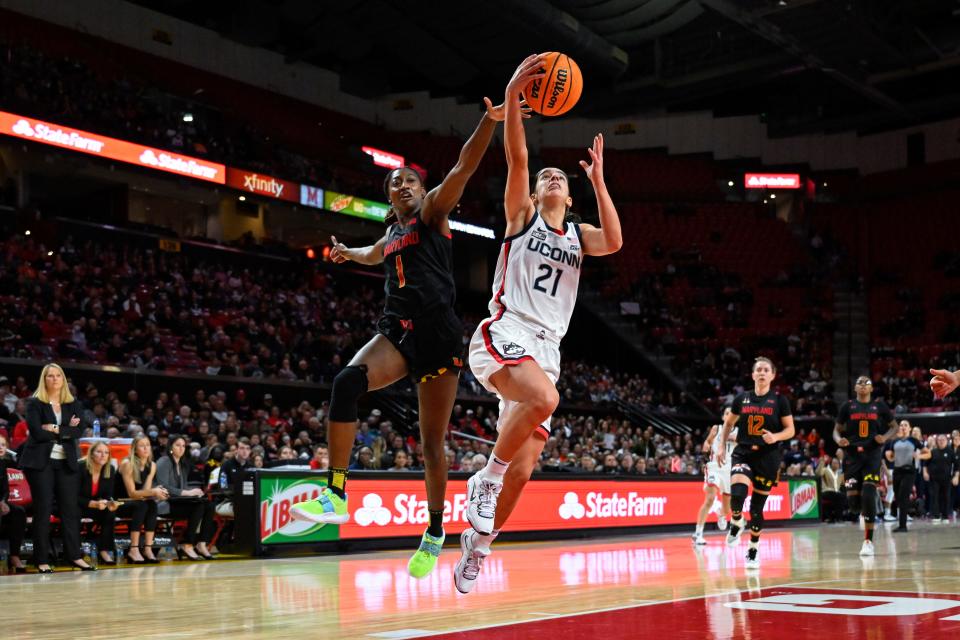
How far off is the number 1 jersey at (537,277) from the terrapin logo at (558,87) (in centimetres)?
74

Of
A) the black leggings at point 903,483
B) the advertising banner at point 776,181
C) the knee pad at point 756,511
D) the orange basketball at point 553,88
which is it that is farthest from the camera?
the advertising banner at point 776,181

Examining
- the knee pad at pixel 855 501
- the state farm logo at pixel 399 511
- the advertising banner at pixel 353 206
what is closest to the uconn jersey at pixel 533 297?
the state farm logo at pixel 399 511

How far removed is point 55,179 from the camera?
29734 millimetres

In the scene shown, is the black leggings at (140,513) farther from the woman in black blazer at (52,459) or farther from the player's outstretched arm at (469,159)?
the player's outstretched arm at (469,159)

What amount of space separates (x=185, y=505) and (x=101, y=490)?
1442mm

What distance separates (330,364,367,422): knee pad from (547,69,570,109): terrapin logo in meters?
2.07

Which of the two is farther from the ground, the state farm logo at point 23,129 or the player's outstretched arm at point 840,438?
the state farm logo at point 23,129

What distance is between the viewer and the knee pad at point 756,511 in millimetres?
11792

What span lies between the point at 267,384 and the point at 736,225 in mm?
23821

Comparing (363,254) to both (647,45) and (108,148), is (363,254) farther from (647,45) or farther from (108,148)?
(647,45)

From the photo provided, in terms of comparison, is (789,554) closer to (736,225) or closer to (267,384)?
(267,384)

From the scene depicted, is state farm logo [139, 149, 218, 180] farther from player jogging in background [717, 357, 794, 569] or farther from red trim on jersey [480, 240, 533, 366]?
red trim on jersey [480, 240, 533, 366]

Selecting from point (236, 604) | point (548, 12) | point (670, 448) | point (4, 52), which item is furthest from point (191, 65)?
point (236, 604)

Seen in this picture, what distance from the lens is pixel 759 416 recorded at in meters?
11.9
